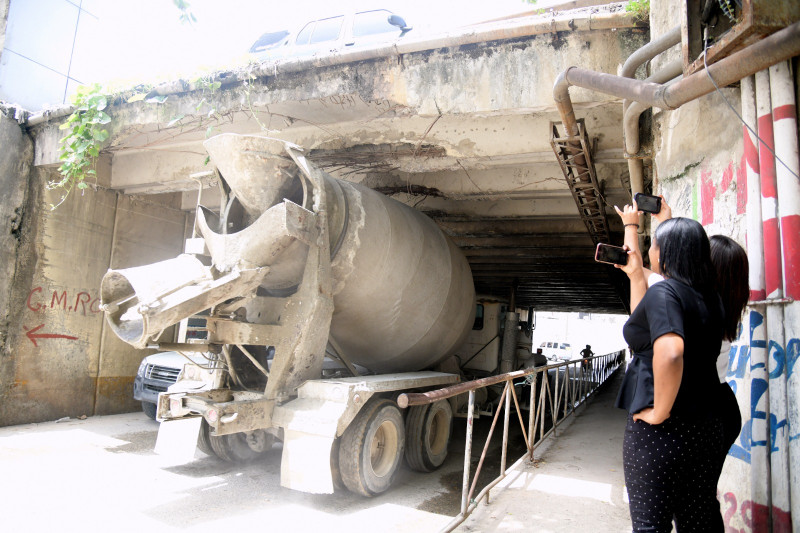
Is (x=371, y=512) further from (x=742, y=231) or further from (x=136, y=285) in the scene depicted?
(x=742, y=231)

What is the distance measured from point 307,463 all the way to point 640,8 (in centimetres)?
550

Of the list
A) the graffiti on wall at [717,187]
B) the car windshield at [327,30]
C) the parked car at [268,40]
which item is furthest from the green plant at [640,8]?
the parked car at [268,40]

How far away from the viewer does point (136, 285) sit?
14.4 feet

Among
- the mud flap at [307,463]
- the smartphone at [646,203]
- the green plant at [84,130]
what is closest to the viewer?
the smartphone at [646,203]

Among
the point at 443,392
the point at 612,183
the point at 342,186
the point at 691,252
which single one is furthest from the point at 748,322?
the point at 612,183

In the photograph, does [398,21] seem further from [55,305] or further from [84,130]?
[55,305]

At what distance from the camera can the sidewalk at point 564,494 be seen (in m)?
3.98

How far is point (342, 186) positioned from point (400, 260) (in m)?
1.16

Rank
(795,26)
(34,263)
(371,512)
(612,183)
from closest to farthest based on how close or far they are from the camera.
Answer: (795,26)
(371,512)
(612,183)
(34,263)

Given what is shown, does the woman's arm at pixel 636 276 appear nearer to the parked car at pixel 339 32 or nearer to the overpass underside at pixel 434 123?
the overpass underside at pixel 434 123

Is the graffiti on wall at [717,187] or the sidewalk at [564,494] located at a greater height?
the graffiti on wall at [717,187]

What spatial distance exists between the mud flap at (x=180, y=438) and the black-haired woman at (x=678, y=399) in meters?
4.46

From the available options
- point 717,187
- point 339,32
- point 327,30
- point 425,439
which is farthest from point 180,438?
point 327,30

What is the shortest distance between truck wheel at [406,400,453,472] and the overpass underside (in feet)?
11.5
